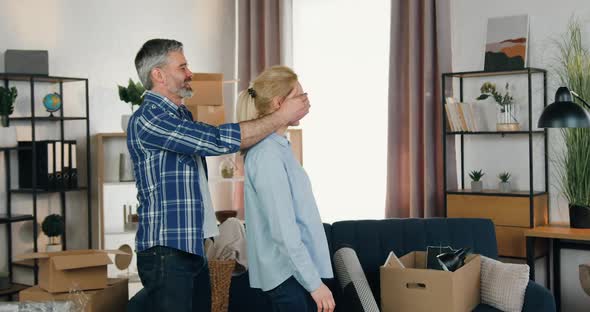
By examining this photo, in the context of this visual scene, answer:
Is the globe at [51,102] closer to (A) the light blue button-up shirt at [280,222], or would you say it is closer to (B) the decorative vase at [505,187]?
(B) the decorative vase at [505,187]

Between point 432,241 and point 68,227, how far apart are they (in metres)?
2.68

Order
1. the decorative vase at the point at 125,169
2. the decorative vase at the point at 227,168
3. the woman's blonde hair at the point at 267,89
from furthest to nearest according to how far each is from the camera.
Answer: the decorative vase at the point at 227,168 → the decorative vase at the point at 125,169 → the woman's blonde hair at the point at 267,89

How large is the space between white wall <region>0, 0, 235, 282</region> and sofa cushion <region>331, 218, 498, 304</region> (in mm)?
2301

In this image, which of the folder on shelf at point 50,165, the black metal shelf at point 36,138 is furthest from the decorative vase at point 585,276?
the folder on shelf at point 50,165

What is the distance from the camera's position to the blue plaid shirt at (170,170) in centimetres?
226

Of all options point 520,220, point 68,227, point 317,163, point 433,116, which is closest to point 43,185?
point 68,227

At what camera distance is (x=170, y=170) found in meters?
2.30

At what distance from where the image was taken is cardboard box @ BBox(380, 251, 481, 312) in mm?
3125

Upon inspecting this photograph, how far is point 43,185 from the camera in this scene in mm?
4840

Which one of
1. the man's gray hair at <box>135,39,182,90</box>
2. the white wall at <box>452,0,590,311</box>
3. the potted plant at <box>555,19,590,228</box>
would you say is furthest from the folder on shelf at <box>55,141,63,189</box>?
the potted plant at <box>555,19,590,228</box>

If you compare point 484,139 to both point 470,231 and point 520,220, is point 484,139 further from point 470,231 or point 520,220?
point 470,231

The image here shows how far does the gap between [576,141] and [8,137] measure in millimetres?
3594

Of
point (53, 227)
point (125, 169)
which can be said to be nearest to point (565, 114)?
point (125, 169)

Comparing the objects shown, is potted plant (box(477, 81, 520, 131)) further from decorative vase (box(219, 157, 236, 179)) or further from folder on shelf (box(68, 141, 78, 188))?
folder on shelf (box(68, 141, 78, 188))
